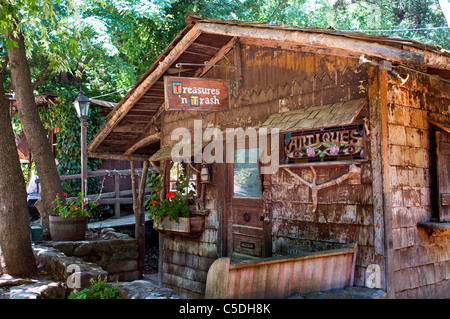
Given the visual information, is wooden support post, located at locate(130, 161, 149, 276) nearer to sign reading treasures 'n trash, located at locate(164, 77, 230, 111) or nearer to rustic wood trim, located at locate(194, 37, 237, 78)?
rustic wood trim, located at locate(194, 37, 237, 78)

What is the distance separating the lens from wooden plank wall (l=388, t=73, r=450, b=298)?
5461 mm

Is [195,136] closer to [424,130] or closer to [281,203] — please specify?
[281,203]


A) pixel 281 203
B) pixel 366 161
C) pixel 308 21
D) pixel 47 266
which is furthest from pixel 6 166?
pixel 308 21

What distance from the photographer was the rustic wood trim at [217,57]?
779 centimetres

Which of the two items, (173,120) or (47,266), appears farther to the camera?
(173,120)

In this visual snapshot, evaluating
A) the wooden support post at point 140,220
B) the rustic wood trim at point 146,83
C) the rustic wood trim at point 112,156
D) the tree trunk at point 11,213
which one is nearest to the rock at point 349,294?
the rustic wood trim at point 146,83

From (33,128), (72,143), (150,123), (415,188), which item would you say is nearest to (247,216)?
(415,188)

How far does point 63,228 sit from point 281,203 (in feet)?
17.1

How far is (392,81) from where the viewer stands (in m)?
5.55

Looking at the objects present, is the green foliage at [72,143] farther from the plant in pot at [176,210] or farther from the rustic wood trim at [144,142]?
the plant in pot at [176,210]

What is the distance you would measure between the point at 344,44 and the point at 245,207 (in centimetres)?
337

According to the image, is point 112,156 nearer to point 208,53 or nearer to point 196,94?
point 208,53

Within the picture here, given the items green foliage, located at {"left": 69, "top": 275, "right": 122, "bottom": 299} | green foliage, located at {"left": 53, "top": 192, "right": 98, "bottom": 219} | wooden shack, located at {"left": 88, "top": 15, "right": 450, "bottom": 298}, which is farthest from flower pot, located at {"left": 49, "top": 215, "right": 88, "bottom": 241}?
green foliage, located at {"left": 69, "top": 275, "right": 122, "bottom": 299}

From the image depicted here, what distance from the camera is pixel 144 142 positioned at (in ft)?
34.0
